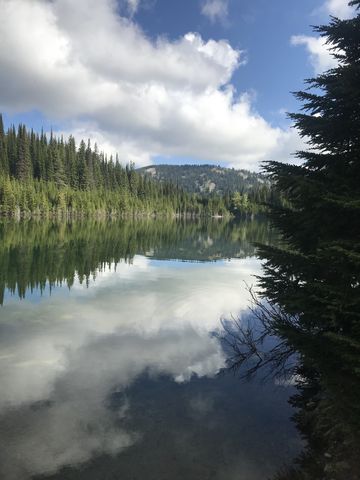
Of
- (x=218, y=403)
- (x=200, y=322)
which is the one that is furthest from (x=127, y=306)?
(x=218, y=403)

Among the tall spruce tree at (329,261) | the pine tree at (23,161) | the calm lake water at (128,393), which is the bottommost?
the calm lake water at (128,393)

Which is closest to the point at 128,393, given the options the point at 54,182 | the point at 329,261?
the point at 329,261

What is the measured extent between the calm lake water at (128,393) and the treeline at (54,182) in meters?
100

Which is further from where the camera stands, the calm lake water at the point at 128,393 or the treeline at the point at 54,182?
the treeline at the point at 54,182

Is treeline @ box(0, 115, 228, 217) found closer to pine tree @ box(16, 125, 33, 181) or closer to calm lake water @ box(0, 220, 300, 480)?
pine tree @ box(16, 125, 33, 181)

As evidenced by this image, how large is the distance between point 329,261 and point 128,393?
8.05 metres

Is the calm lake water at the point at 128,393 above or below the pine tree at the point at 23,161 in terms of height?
below

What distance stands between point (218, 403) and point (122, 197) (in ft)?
548

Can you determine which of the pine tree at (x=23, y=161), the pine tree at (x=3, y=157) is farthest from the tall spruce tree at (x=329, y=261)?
the pine tree at (x=23, y=161)

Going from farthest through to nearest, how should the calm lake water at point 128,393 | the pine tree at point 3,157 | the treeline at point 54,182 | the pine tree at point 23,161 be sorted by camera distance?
the pine tree at point 23,161 < the pine tree at point 3,157 < the treeline at point 54,182 < the calm lake water at point 128,393

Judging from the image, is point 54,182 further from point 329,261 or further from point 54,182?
point 329,261

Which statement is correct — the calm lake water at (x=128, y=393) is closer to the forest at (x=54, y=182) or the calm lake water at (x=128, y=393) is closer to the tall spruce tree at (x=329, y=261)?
the tall spruce tree at (x=329, y=261)

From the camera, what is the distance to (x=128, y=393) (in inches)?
487

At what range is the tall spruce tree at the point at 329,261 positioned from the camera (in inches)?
304
